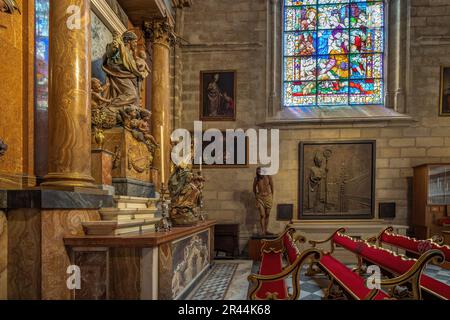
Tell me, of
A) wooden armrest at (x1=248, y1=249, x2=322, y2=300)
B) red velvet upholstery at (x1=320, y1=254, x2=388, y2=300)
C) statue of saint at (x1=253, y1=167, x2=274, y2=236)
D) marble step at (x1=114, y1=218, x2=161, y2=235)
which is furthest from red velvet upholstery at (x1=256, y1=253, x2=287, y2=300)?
statue of saint at (x1=253, y1=167, x2=274, y2=236)

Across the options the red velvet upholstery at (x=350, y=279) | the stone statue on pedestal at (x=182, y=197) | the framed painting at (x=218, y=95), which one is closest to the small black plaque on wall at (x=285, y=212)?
the framed painting at (x=218, y=95)

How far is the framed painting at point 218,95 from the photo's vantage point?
9.69 meters

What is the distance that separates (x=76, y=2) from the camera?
4188 millimetres

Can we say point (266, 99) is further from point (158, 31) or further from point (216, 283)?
point (216, 283)

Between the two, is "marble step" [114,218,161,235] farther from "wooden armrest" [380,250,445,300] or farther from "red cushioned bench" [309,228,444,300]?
"wooden armrest" [380,250,445,300]

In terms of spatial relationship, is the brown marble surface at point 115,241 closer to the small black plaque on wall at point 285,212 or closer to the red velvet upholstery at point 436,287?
the red velvet upholstery at point 436,287

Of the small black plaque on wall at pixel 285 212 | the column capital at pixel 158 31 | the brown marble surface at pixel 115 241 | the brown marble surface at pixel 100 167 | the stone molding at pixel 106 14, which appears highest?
the column capital at pixel 158 31

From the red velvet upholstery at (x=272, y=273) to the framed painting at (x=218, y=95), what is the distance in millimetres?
5596

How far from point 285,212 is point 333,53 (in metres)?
4.76

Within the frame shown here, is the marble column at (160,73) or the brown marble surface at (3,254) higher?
the marble column at (160,73)

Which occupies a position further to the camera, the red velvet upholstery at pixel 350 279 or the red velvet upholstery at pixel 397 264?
the red velvet upholstery at pixel 397 264

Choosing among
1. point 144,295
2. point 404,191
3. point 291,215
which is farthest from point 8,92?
point 404,191

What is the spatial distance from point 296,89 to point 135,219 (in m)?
7.25

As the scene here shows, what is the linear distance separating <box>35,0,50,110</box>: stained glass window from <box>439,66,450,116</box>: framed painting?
30.6 ft
